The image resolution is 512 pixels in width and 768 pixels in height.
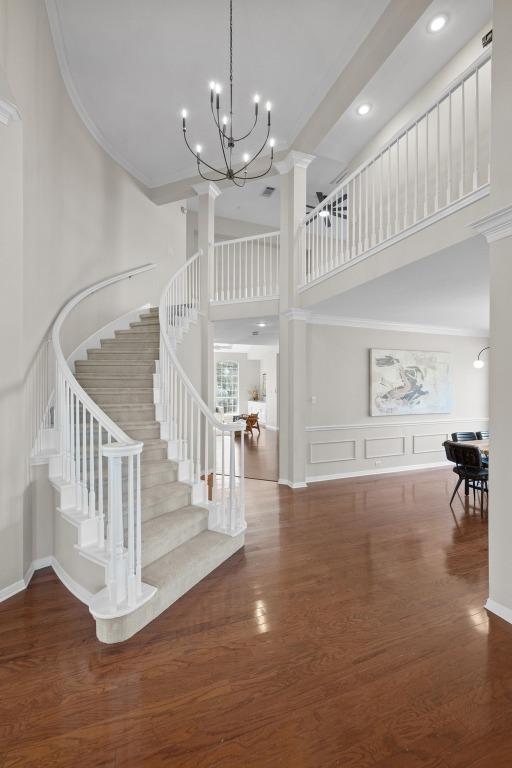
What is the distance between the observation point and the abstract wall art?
21.6 ft

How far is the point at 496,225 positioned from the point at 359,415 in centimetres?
433

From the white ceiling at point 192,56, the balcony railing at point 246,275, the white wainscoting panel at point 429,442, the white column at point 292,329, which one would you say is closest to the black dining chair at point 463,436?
the white wainscoting panel at point 429,442

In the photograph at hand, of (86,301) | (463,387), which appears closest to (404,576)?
(86,301)

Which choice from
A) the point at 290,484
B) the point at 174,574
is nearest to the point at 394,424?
the point at 290,484

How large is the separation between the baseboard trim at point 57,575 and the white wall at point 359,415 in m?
3.84

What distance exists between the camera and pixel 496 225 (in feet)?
8.05

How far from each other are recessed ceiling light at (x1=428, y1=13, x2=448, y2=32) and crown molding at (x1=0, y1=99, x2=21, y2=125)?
4.00 meters

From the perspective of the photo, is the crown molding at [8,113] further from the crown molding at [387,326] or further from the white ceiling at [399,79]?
the crown molding at [387,326]

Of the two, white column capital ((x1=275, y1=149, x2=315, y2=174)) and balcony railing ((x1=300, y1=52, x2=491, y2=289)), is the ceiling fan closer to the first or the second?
balcony railing ((x1=300, y1=52, x2=491, y2=289))

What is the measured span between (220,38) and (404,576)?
18.9ft

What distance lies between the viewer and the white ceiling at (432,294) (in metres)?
3.24

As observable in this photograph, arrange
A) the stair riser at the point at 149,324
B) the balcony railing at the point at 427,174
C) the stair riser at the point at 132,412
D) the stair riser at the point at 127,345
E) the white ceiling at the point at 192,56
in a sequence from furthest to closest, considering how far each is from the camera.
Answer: the stair riser at the point at 149,324 → the stair riser at the point at 127,345 → the stair riser at the point at 132,412 → the white ceiling at the point at 192,56 → the balcony railing at the point at 427,174

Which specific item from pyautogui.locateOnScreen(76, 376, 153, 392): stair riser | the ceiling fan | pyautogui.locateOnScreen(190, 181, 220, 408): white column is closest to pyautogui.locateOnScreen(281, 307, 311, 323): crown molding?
the ceiling fan

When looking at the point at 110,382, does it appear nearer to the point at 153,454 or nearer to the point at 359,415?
the point at 153,454
